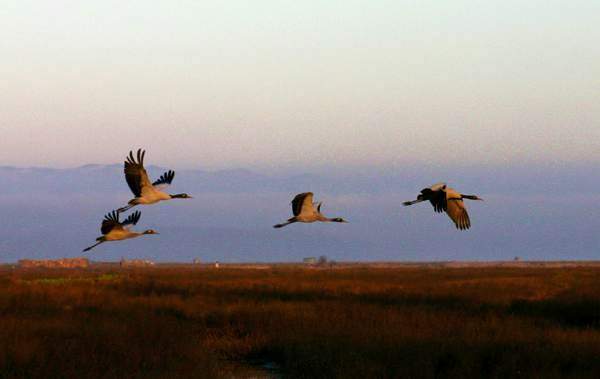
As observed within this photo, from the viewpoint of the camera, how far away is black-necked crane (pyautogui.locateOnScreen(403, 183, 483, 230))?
39.7 feet

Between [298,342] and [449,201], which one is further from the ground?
A: [449,201]

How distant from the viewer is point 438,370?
44.8 ft

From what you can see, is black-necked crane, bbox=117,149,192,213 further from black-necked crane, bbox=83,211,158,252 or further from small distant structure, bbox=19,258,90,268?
small distant structure, bbox=19,258,90,268

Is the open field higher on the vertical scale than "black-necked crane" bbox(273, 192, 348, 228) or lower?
lower

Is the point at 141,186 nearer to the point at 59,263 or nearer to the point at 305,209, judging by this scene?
the point at 305,209

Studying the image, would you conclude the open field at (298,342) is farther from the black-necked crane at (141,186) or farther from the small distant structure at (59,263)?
the small distant structure at (59,263)

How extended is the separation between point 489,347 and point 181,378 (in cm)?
536

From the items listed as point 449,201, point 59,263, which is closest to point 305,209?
point 449,201

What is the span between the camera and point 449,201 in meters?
12.9

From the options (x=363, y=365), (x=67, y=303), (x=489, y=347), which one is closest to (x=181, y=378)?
(x=363, y=365)

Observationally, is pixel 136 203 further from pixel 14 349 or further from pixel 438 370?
pixel 438 370

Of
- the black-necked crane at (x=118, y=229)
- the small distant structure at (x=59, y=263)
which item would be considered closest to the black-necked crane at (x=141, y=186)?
the black-necked crane at (x=118, y=229)

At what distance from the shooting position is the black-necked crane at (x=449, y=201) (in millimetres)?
12102

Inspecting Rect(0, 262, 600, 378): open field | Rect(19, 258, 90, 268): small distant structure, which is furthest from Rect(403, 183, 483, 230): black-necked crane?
Rect(19, 258, 90, 268): small distant structure
